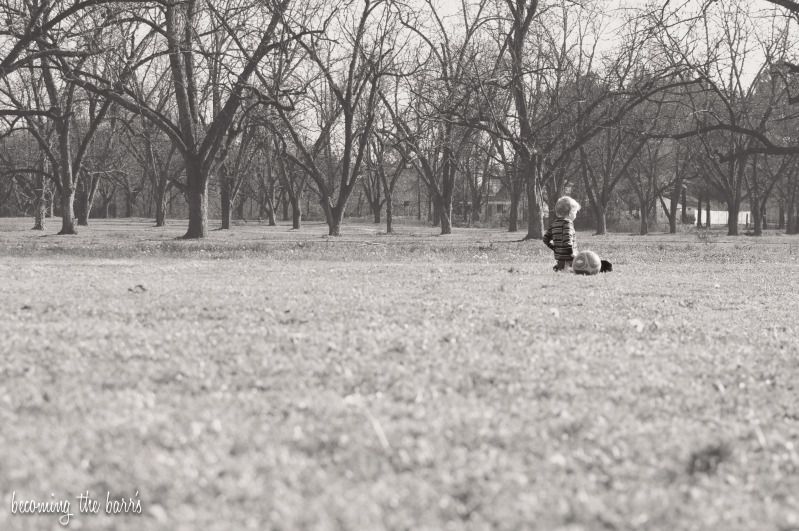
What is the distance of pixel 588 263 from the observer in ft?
46.4

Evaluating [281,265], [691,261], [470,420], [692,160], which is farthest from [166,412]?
[692,160]

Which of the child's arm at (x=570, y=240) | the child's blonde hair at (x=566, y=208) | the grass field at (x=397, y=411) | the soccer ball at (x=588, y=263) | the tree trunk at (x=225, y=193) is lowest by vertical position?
the grass field at (x=397, y=411)

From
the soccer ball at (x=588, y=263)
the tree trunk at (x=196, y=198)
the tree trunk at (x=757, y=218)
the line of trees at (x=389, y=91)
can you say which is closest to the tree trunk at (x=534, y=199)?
the line of trees at (x=389, y=91)

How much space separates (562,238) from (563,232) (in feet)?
0.51

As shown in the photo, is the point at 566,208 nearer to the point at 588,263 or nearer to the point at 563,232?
the point at 563,232

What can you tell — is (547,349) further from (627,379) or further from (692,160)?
(692,160)

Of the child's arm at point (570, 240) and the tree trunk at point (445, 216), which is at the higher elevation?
the tree trunk at point (445, 216)

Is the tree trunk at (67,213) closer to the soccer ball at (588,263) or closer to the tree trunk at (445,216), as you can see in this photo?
the tree trunk at (445,216)

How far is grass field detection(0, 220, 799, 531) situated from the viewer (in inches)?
126

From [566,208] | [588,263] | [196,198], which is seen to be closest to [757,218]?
[196,198]

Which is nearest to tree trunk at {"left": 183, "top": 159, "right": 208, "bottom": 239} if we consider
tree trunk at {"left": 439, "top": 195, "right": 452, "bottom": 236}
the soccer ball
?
tree trunk at {"left": 439, "top": 195, "right": 452, "bottom": 236}

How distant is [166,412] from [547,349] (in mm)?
3335

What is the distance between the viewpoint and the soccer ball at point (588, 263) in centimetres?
1412

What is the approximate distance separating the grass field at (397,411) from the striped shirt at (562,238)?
15.3 ft
